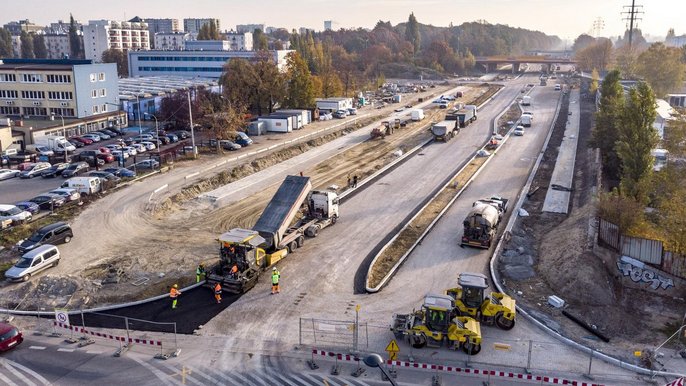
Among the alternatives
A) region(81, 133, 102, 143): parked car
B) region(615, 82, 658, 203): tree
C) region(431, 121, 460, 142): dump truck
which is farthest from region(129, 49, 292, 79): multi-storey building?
region(615, 82, 658, 203): tree

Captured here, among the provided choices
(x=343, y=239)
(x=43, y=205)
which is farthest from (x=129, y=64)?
(x=343, y=239)

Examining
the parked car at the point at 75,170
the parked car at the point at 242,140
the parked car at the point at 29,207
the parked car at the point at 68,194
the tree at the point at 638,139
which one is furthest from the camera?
the parked car at the point at 242,140

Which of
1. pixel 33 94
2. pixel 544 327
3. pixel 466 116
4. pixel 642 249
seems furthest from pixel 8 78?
pixel 642 249

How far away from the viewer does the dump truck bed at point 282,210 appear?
30156 millimetres

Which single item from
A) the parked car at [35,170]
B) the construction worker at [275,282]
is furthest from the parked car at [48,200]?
the construction worker at [275,282]

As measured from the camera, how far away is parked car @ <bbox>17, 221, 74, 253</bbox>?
103ft

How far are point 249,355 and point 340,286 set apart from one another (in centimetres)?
730

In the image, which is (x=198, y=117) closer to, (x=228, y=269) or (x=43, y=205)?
(x=43, y=205)

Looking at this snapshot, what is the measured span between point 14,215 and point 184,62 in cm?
9132

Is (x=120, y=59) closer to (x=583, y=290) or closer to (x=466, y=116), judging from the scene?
(x=466, y=116)

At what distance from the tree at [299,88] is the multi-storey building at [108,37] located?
9738 centimetres

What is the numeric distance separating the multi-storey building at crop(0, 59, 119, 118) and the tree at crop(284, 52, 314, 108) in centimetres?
2415

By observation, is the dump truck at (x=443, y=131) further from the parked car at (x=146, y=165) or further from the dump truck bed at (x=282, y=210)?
the dump truck bed at (x=282, y=210)

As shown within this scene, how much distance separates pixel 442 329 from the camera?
21391 mm
